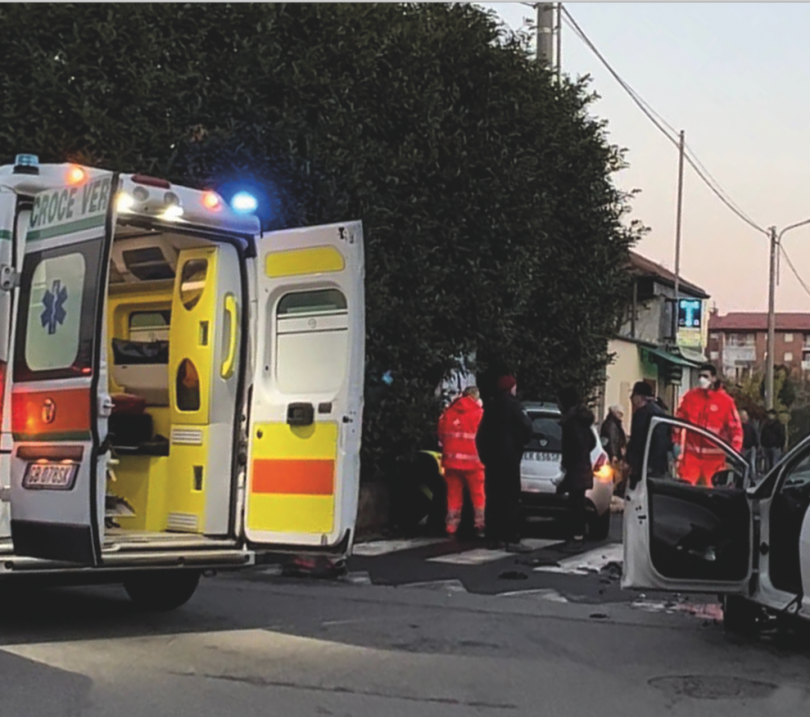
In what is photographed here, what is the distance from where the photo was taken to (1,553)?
7.69 metres

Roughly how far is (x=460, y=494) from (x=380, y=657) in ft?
22.0

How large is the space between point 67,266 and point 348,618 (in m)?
3.13

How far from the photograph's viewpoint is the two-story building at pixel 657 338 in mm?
38906

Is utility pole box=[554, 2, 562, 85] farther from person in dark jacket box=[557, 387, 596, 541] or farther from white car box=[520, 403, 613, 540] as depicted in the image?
person in dark jacket box=[557, 387, 596, 541]

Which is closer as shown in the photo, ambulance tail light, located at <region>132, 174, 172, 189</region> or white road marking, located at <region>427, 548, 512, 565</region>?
ambulance tail light, located at <region>132, 174, 172, 189</region>

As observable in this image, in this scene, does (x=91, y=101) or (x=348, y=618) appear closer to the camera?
(x=348, y=618)

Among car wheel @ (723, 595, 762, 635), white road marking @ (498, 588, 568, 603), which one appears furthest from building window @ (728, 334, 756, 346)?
car wheel @ (723, 595, 762, 635)

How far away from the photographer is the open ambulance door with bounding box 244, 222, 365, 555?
865 cm

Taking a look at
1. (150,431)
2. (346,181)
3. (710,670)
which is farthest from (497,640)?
(346,181)

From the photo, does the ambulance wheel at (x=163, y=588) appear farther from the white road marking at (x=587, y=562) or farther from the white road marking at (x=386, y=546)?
the white road marking at (x=587, y=562)

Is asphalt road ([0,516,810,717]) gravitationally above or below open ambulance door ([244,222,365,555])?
below

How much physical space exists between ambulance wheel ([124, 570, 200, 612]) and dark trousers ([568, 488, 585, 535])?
6166 millimetres

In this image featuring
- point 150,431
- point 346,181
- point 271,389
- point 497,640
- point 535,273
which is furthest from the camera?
point 535,273

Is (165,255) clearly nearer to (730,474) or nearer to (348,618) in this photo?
(348,618)
